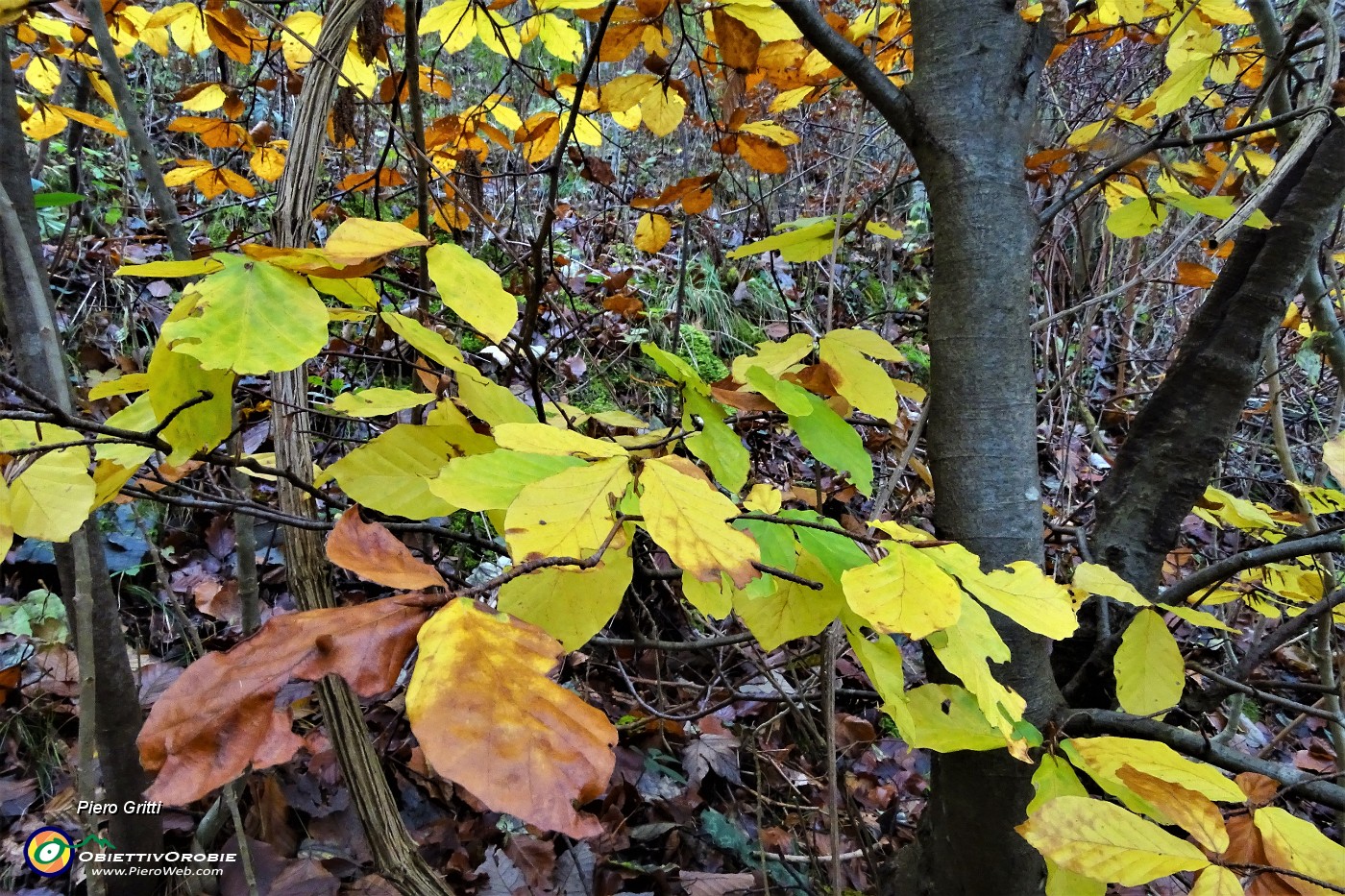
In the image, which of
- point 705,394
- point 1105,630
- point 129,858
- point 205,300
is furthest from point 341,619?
point 129,858

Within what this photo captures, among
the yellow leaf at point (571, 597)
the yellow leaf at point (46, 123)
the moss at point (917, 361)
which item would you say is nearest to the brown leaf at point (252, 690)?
the yellow leaf at point (571, 597)

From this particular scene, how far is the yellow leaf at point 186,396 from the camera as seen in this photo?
0.49m

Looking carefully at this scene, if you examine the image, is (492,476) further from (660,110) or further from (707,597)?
(660,110)

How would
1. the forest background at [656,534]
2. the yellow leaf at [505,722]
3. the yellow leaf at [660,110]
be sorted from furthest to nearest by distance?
the yellow leaf at [660,110] < the forest background at [656,534] < the yellow leaf at [505,722]

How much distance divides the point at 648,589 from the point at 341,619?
1.72 metres

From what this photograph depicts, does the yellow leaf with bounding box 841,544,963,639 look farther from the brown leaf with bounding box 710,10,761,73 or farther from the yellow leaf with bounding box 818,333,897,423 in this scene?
the brown leaf with bounding box 710,10,761,73

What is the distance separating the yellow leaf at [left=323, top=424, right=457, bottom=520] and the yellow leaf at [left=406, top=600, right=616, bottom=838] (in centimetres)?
24

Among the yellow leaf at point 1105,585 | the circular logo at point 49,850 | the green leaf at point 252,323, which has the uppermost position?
the green leaf at point 252,323

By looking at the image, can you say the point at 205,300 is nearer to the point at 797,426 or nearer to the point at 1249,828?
the point at 797,426

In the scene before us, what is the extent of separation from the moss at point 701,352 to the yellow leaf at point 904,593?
2286 mm

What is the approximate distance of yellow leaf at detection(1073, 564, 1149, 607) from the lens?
694 mm

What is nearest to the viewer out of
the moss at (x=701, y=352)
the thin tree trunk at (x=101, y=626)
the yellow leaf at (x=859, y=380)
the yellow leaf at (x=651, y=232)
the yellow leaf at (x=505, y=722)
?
the yellow leaf at (x=505, y=722)

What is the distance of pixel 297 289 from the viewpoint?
0.49m

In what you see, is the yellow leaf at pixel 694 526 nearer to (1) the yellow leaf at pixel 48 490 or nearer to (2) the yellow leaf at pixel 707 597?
(2) the yellow leaf at pixel 707 597
